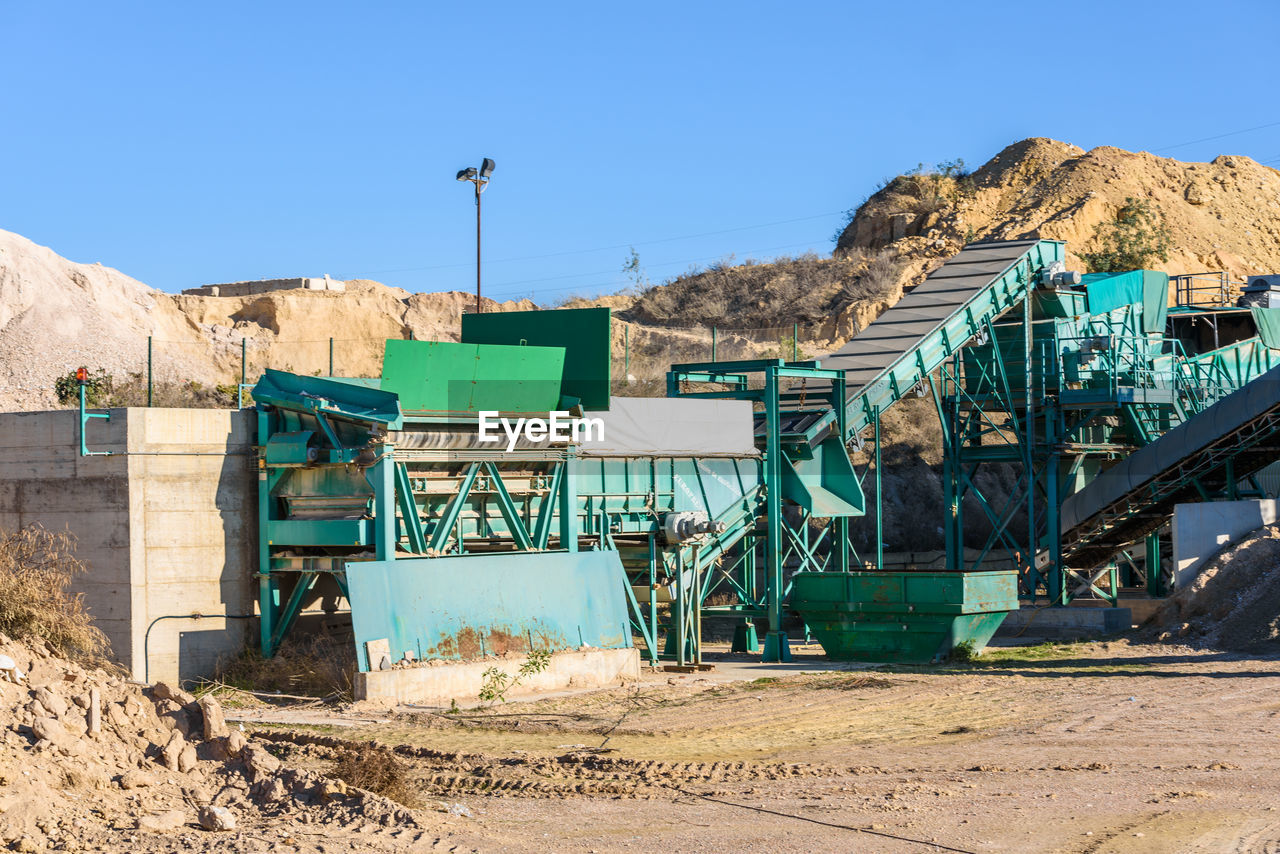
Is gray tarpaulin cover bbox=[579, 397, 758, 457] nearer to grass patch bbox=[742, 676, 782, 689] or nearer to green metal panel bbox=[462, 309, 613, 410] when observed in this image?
green metal panel bbox=[462, 309, 613, 410]

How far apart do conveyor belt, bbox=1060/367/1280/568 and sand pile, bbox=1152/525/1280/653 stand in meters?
2.26

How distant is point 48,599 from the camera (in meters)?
18.2

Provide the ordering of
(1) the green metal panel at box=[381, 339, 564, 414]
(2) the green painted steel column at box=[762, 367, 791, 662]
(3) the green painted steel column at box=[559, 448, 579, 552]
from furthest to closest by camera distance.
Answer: (2) the green painted steel column at box=[762, 367, 791, 662]
(3) the green painted steel column at box=[559, 448, 579, 552]
(1) the green metal panel at box=[381, 339, 564, 414]

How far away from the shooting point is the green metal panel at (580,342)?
74.5 ft

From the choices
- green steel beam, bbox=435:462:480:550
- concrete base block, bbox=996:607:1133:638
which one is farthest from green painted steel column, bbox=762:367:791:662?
green steel beam, bbox=435:462:480:550

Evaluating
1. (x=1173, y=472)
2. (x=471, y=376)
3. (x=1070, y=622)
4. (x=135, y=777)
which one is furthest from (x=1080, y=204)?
(x=135, y=777)

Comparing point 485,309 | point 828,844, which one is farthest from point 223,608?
point 485,309

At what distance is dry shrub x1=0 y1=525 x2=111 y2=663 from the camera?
17.7 meters

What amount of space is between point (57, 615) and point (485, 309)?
3707 centimetres

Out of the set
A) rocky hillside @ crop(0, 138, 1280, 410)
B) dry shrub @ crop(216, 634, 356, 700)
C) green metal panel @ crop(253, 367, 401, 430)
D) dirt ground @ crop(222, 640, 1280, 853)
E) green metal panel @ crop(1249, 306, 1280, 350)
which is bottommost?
dirt ground @ crop(222, 640, 1280, 853)

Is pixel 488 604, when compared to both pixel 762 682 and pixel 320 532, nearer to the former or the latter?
pixel 320 532

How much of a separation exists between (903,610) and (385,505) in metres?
8.97

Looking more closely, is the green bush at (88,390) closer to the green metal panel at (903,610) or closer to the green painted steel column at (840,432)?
the green painted steel column at (840,432)

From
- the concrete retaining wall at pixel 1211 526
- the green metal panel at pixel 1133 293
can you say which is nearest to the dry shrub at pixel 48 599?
the concrete retaining wall at pixel 1211 526
